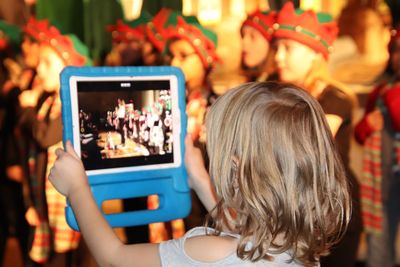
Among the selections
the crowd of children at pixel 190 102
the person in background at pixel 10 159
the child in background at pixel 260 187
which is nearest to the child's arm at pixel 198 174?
the child in background at pixel 260 187

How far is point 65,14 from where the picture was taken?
5.99 ft

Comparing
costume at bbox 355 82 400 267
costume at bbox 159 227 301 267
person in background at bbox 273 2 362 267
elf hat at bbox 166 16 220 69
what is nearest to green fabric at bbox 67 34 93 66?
elf hat at bbox 166 16 220 69

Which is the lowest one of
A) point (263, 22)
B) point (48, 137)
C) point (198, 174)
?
point (48, 137)

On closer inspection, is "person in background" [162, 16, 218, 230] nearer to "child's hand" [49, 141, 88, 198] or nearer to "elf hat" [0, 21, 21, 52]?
"elf hat" [0, 21, 21, 52]

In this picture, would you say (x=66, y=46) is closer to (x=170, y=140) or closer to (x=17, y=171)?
(x=17, y=171)

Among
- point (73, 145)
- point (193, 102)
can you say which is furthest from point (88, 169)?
point (193, 102)

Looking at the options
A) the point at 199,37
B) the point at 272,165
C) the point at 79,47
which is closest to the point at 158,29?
the point at 199,37

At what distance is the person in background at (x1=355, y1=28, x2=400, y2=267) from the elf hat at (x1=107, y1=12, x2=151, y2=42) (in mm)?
694

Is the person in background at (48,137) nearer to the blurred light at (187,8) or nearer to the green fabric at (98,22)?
the green fabric at (98,22)

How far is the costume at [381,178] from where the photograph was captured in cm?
177

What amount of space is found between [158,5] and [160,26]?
0.06 m

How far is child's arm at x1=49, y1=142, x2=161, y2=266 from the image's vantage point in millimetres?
716

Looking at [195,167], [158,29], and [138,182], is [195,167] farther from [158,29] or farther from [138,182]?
[158,29]

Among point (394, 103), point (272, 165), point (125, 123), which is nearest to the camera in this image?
point (272, 165)
